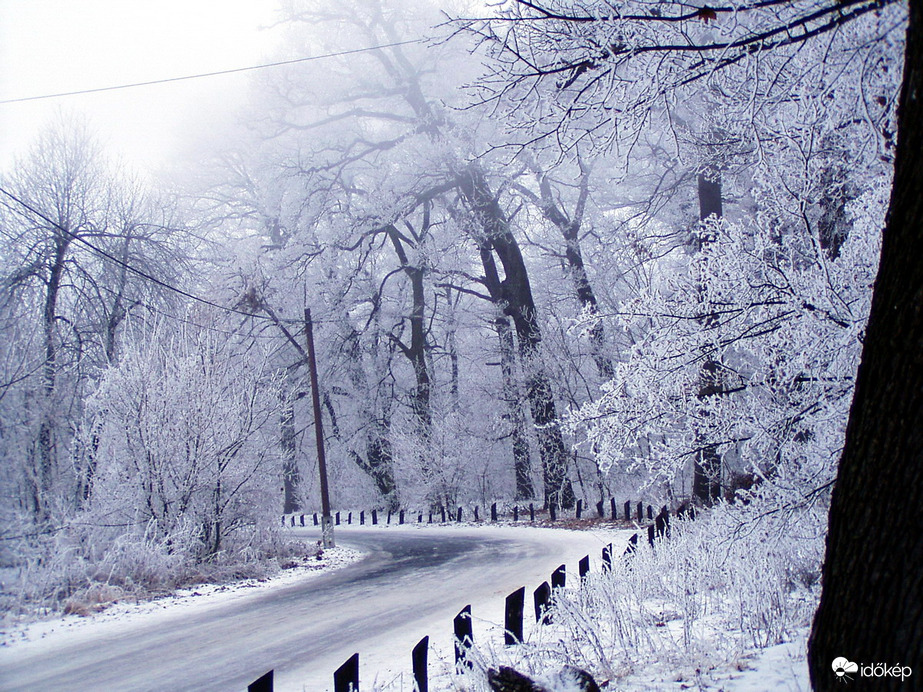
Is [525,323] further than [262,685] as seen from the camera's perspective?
Yes

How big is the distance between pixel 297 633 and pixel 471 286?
991 inches

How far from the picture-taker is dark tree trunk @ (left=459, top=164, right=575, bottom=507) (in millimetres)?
22078

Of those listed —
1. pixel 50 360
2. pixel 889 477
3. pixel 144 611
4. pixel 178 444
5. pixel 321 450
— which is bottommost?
pixel 144 611

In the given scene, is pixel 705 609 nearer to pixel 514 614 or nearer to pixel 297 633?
pixel 514 614

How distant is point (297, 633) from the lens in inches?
324

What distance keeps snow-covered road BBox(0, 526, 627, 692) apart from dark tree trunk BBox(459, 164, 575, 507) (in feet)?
28.2

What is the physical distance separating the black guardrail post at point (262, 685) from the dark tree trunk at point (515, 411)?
67.9ft

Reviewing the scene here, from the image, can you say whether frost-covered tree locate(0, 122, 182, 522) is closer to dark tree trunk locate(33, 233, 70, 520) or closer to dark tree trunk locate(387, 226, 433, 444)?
dark tree trunk locate(33, 233, 70, 520)

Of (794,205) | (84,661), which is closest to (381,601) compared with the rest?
(84,661)

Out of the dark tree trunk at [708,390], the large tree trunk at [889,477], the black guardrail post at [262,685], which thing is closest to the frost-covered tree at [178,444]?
the dark tree trunk at [708,390]

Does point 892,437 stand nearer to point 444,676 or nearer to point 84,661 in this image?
point 444,676

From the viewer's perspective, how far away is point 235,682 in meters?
6.25

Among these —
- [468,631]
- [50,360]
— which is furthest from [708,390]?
[50,360]

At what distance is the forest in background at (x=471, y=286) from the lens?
202 inches
